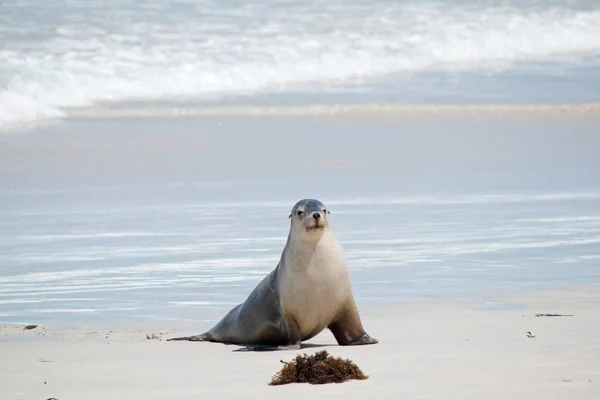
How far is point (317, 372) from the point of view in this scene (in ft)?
20.2

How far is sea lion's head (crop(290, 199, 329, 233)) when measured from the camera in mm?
7914

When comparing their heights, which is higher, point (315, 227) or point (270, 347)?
point (315, 227)

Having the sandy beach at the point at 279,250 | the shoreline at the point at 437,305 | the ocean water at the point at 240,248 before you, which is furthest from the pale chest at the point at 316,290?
the ocean water at the point at 240,248

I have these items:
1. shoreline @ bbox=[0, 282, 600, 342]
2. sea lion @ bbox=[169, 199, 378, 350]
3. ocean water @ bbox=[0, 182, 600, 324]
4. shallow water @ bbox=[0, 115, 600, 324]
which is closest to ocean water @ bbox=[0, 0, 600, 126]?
shallow water @ bbox=[0, 115, 600, 324]

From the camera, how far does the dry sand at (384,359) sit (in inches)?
236

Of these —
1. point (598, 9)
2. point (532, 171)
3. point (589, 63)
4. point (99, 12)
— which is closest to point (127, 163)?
point (532, 171)

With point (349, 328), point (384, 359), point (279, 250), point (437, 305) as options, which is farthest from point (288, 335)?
point (279, 250)

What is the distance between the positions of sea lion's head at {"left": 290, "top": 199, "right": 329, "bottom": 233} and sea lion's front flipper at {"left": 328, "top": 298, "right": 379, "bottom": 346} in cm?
49

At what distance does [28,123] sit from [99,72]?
449cm

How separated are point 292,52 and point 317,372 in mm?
20967

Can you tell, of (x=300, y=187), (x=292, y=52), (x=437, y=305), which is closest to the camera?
(x=437, y=305)

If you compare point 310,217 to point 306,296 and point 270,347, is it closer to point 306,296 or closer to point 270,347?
point 306,296

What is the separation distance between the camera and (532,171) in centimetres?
1650

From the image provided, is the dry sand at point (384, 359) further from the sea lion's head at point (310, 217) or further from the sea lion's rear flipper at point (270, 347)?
the sea lion's head at point (310, 217)
